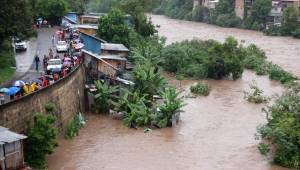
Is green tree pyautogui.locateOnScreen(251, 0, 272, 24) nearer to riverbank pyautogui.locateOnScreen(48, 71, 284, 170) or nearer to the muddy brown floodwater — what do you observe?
the muddy brown floodwater

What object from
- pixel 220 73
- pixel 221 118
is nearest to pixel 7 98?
pixel 221 118

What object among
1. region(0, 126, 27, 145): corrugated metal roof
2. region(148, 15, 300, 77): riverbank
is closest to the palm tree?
region(0, 126, 27, 145): corrugated metal roof

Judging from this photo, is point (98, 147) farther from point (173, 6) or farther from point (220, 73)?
point (173, 6)

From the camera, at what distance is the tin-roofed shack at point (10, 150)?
16328mm

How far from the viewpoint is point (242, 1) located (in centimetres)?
7069

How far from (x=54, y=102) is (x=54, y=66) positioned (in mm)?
3998

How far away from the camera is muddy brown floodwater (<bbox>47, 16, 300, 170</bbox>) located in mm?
21047

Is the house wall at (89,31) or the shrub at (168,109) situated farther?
the house wall at (89,31)

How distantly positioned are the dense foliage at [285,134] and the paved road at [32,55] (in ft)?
36.6

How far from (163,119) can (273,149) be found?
5.86 metres

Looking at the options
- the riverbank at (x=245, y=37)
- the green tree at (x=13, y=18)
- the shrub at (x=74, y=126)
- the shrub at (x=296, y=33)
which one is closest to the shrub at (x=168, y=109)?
the shrub at (x=74, y=126)

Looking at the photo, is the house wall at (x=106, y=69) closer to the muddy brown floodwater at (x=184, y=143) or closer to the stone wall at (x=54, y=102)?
the stone wall at (x=54, y=102)

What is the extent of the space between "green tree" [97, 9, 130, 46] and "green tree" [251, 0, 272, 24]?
102ft

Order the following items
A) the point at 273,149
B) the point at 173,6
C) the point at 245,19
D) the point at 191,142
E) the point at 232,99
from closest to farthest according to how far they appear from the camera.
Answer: the point at 273,149 → the point at 191,142 → the point at 232,99 → the point at 245,19 → the point at 173,6
